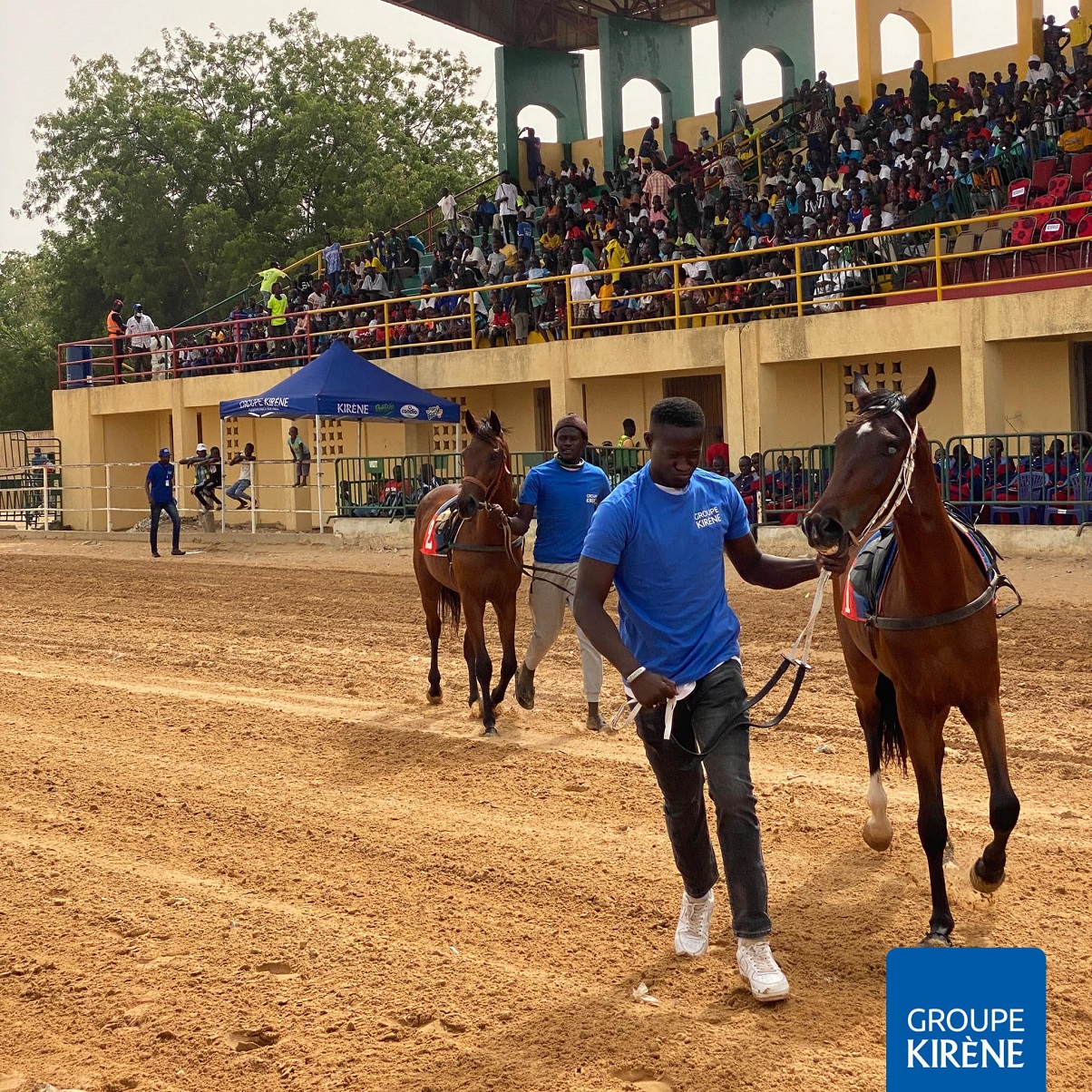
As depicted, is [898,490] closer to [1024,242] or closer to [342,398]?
[1024,242]

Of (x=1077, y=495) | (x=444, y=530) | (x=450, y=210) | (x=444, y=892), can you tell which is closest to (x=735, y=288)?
(x=1077, y=495)

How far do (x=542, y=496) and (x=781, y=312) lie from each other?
507 inches

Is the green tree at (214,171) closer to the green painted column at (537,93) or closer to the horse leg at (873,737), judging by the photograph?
the green painted column at (537,93)

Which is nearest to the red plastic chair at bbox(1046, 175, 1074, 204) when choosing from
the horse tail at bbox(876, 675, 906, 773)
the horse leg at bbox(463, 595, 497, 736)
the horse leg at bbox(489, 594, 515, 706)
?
the horse leg at bbox(489, 594, 515, 706)

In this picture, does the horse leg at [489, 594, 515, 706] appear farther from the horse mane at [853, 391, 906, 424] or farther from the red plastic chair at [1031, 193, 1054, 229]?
the red plastic chair at [1031, 193, 1054, 229]

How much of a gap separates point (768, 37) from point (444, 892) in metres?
26.3

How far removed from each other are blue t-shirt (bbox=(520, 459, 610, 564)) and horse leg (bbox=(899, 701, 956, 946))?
4311mm

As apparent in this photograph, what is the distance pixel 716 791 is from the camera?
4805mm

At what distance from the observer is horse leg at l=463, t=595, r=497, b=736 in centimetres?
955

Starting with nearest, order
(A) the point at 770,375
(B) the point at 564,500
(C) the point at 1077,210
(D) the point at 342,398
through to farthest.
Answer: (B) the point at 564,500, (C) the point at 1077,210, (A) the point at 770,375, (D) the point at 342,398

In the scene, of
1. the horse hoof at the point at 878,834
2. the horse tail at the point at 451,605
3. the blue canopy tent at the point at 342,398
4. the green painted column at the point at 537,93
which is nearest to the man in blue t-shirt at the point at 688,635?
the horse hoof at the point at 878,834

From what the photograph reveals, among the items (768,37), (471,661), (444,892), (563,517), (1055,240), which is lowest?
(444,892)

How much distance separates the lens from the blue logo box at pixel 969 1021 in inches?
88.8

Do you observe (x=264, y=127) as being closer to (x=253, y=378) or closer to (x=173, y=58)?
(x=173, y=58)
